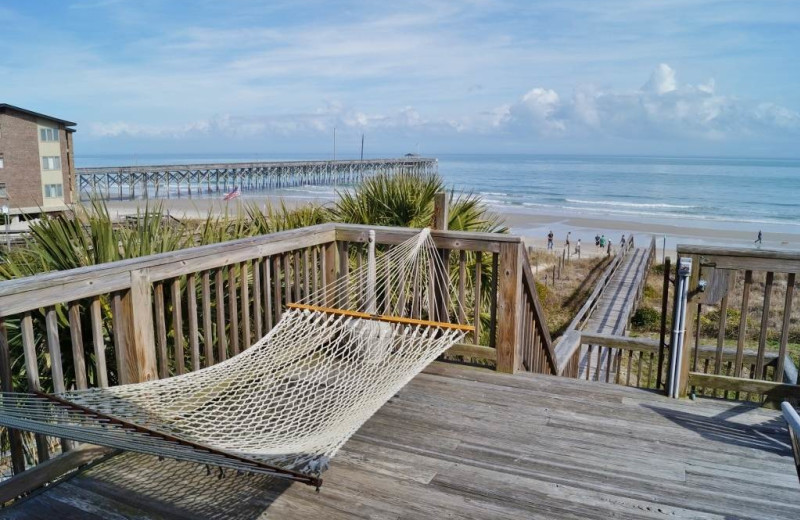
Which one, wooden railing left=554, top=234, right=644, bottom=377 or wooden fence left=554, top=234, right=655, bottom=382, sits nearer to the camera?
wooden railing left=554, top=234, right=644, bottom=377

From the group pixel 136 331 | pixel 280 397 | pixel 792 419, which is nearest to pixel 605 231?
pixel 280 397

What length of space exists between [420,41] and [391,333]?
16155mm

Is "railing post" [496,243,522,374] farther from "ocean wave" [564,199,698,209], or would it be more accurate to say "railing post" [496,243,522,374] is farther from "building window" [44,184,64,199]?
"ocean wave" [564,199,698,209]

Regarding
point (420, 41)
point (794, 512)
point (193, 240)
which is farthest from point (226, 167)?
point (794, 512)

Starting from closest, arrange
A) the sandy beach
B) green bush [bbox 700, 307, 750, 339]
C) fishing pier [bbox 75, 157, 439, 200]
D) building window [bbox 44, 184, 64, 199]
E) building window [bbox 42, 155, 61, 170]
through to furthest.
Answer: green bush [bbox 700, 307, 750, 339] → the sandy beach → building window [bbox 42, 155, 61, 170] → building window [bbox 44, 184, 64, 199] → fishing pier [bbox 75, 157, 439, 200]

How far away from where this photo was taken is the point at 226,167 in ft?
148

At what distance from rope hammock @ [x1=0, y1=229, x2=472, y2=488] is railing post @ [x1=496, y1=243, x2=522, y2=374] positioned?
399 millimetres

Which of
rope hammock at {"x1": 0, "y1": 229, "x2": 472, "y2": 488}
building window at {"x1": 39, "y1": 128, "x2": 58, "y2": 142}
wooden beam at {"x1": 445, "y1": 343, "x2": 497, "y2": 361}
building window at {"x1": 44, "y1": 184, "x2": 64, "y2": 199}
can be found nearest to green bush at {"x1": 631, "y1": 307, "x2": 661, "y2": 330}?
rope hammock at {"x1": 0, "y1": 229, "x2": 472, "y2": 488}

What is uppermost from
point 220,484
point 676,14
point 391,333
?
point 676,14

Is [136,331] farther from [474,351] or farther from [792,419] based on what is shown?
[792,419]

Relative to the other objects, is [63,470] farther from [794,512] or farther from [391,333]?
[794,512]

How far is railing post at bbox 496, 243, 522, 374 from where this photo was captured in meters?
3.55

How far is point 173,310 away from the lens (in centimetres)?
280

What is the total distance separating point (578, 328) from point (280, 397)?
10.7 metres
